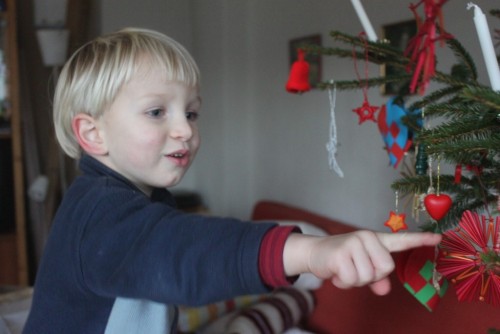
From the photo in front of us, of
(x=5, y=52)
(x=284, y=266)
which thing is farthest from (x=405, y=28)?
(x=5, y=52)

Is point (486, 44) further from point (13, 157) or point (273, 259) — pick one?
point (13, 157)

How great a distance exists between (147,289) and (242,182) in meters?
2.07

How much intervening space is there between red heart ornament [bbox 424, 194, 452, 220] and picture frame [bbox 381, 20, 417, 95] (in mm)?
911

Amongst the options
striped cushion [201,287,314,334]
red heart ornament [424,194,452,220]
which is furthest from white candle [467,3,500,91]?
striped cushion [201,287,314,334]

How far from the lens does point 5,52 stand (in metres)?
2.70

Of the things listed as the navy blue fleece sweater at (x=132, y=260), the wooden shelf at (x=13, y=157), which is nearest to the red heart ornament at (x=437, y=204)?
the navy blue fleece sweater at (x=132, y=260)

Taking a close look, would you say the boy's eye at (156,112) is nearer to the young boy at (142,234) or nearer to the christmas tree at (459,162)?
the young boy at (142,234)

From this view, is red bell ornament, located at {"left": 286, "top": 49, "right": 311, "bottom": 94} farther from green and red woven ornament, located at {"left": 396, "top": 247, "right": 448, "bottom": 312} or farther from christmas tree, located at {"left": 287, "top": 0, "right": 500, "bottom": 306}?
green and red woven ornament, located at {"left": 396, "top": 247, "right": 448, "bottom": 312}

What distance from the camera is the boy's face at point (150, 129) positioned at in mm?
788

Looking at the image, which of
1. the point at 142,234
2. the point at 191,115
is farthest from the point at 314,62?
the point at 142,234

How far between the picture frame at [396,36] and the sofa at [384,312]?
1.51 ft

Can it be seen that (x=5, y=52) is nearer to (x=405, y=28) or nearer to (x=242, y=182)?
(x=242, y=182)

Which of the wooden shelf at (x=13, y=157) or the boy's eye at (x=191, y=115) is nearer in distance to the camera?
the boy's eye at (x=191, y=115)

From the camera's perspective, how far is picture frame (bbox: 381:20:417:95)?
5.18 feet
